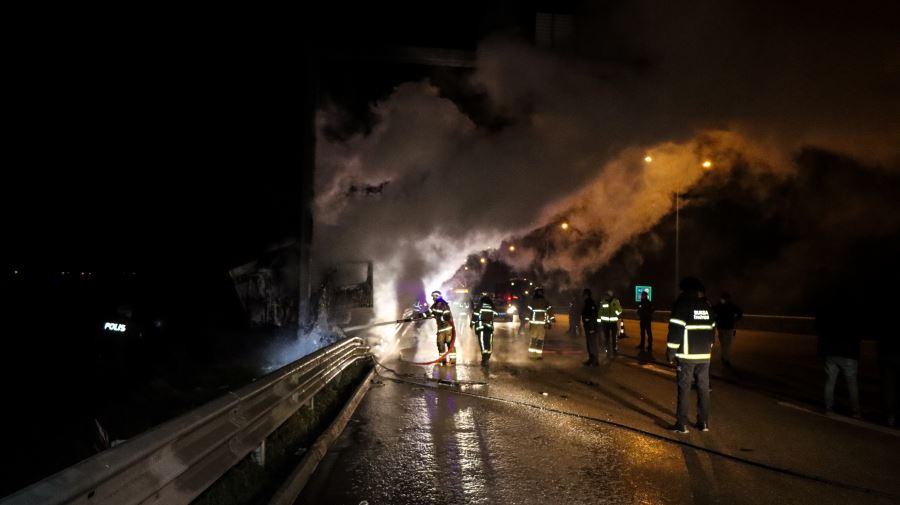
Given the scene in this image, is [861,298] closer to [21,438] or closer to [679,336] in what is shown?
[679,336]

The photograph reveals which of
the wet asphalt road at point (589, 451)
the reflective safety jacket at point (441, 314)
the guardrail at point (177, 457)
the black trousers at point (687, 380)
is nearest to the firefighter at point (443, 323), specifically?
the reflective safety jacket at point (441, 314)

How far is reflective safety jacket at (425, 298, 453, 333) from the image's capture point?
11.4m

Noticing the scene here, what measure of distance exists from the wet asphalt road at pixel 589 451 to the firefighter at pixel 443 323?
7.57ft

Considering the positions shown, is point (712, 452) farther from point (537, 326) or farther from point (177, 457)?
point (537, 326)

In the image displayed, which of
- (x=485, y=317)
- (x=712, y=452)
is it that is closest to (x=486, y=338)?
(x=485, y=317)

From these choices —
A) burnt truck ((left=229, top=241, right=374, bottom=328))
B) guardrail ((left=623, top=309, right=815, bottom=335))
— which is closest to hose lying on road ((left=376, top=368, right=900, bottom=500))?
burnt truck ((left=229, top=241, right=374, bottom=328))

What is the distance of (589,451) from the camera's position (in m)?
5.51

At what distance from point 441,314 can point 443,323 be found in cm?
26

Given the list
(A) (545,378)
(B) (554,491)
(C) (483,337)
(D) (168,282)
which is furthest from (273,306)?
(D) (168,282)

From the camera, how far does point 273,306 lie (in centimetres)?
1727

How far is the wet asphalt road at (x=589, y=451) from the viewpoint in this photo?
4426 mm

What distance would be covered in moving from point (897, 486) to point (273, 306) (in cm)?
1525

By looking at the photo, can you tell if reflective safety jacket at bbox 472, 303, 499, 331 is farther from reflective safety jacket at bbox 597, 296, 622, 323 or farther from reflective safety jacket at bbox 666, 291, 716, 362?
reflective safety jacket at bbox 666, 291, 716, 362

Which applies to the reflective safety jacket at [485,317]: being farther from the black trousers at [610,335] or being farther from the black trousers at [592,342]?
the black trousers at [610,335]
